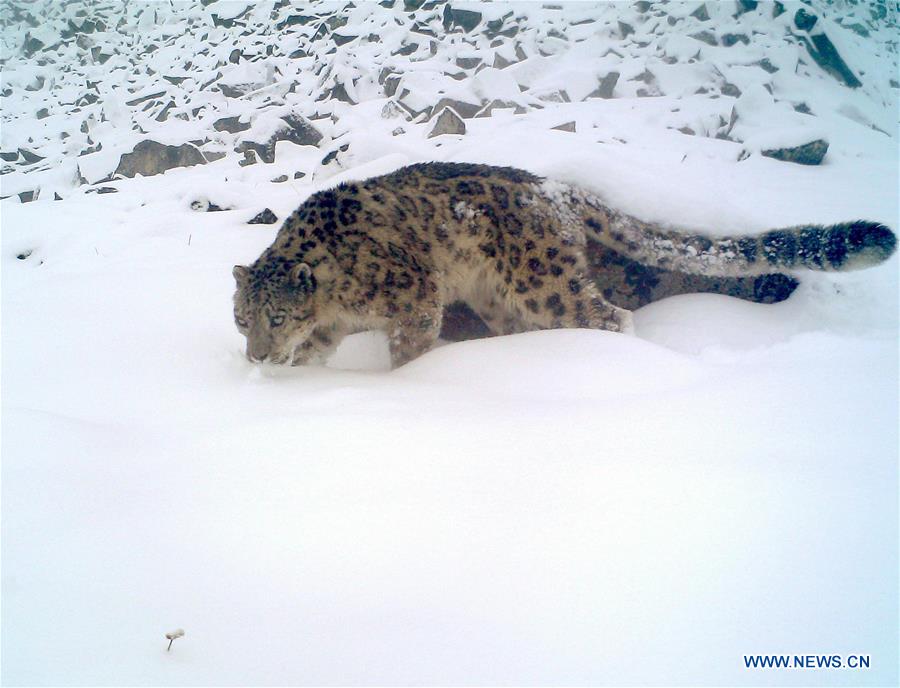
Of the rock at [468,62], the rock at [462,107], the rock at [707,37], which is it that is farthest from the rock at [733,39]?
the rock at [462,107]

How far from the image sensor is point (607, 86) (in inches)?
462

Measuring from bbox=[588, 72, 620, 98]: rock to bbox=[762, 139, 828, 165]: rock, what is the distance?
15.7ft

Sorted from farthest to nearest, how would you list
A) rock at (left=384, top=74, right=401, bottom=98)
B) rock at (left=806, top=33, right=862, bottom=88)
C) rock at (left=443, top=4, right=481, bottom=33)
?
1. rock at (left=443, top=4, right=481, bottom=33)
2. rock at (left=384, top=74, right=401, bottom=98)
3. rock at (left=806, top=33, right=862, bottom=88)

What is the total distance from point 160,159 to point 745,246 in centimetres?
1200

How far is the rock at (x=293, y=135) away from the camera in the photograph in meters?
11.5

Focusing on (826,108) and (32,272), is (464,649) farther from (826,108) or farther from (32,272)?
(826,108)

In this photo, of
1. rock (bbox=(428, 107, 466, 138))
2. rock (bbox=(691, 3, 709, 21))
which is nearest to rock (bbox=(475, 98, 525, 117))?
rock (bbox=(428, 107, 466, 138))

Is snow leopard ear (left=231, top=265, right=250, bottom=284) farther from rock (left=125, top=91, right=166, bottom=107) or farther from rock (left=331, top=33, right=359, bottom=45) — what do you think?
rock (left=125, top=91, right=166, bottom=107)

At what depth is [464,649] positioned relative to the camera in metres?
1.18

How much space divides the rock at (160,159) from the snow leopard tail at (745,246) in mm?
10590

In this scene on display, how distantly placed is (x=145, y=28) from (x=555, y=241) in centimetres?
2413

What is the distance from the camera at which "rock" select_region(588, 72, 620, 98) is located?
1166cm

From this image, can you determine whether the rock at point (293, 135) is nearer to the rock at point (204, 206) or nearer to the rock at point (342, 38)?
the rock at point (204, 206)

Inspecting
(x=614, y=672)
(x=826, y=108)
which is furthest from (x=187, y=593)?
(x=826, y=108)
